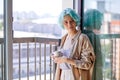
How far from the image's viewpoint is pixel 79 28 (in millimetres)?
2729

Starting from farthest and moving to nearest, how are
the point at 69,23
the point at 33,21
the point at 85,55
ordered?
the point at 33,21, the point at 69,23, the point at 85,55

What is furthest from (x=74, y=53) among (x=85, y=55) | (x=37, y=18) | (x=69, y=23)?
(x=37, y=18)

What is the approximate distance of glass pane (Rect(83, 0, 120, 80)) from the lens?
7.55ft

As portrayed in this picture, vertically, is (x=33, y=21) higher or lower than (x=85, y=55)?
higher

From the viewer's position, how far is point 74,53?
2.47 m

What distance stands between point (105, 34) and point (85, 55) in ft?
1.04

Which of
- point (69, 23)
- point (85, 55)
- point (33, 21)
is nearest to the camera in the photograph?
point (85, 55)

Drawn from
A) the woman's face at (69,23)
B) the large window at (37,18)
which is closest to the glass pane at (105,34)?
the woman's face at (69,23)

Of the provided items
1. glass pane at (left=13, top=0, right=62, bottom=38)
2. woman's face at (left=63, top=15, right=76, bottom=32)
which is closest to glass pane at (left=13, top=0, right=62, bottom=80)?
glass pane at (left=13, top=0, right=62, bottom=38)

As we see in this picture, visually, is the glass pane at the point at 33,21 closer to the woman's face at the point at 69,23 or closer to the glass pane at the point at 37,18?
the glass pane at the point at 37,18

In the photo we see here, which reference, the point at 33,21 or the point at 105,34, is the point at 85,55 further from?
the point at 33,21

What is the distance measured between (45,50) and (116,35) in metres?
1.62

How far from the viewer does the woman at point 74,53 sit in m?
2.39

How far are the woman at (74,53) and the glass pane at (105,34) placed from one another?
0.13 meters
